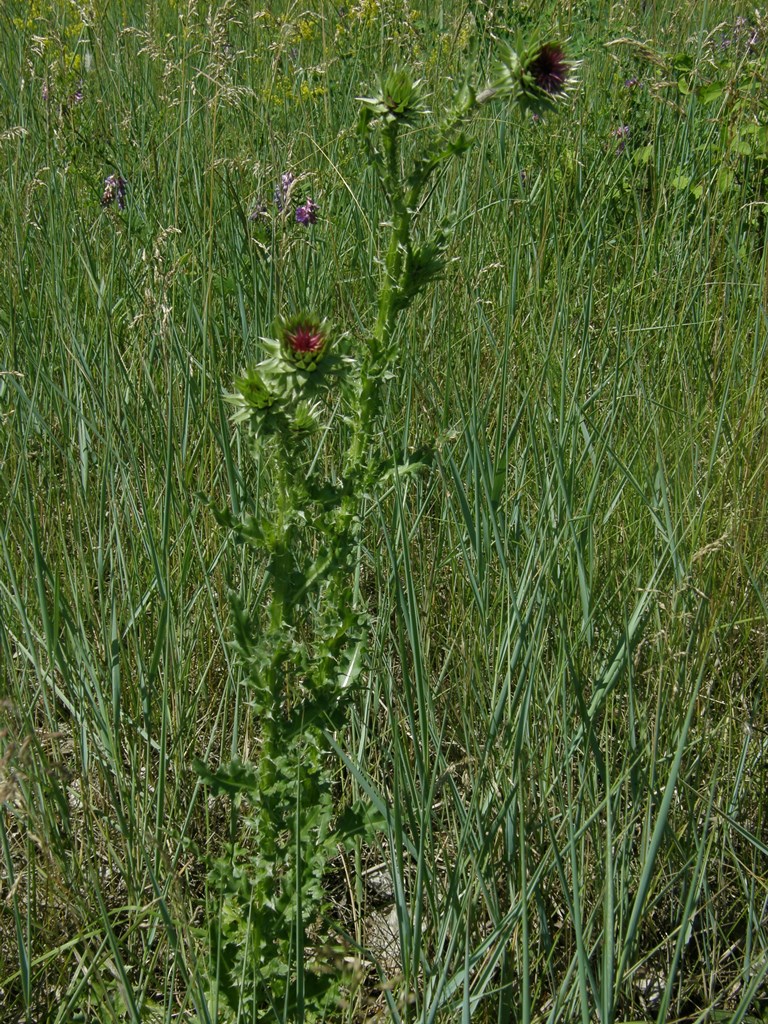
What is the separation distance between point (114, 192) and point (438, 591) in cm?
146

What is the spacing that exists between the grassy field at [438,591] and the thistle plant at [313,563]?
59mm

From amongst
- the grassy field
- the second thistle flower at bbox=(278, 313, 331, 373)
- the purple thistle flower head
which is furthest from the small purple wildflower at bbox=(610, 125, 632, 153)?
the second thistle flower at bbox=(278, 313, 331, 373)

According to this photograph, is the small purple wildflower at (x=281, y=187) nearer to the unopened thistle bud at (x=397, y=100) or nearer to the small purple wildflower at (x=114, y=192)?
the small purple wildflower at (x=114, y=192)

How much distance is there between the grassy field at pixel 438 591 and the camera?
128cm

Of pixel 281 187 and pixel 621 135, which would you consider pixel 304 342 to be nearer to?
pixel 281 187

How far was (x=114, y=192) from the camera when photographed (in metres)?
2.56

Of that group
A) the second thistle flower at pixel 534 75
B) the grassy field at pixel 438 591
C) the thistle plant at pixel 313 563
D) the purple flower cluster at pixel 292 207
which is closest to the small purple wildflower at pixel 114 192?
the grassy field at pixel 438 591

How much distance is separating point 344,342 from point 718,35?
3.58 metres

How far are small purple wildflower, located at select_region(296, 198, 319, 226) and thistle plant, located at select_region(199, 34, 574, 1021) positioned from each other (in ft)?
3.98

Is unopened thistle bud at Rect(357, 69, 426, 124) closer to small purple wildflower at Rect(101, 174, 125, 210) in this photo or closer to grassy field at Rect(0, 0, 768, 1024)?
grassy field at Rect(0, 0, 768, 1024)

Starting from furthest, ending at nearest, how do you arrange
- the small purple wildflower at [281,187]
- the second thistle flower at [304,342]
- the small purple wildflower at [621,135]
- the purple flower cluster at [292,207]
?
the small purple wildflower at [621,135] < the purple flower cluster at [292,207] < the small purple wildflower at [281,187] < the second thistle flower at [304,342]

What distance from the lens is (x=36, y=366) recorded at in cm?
202

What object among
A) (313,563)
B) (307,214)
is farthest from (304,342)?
(307,214)

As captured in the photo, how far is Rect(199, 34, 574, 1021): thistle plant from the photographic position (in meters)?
1.12
